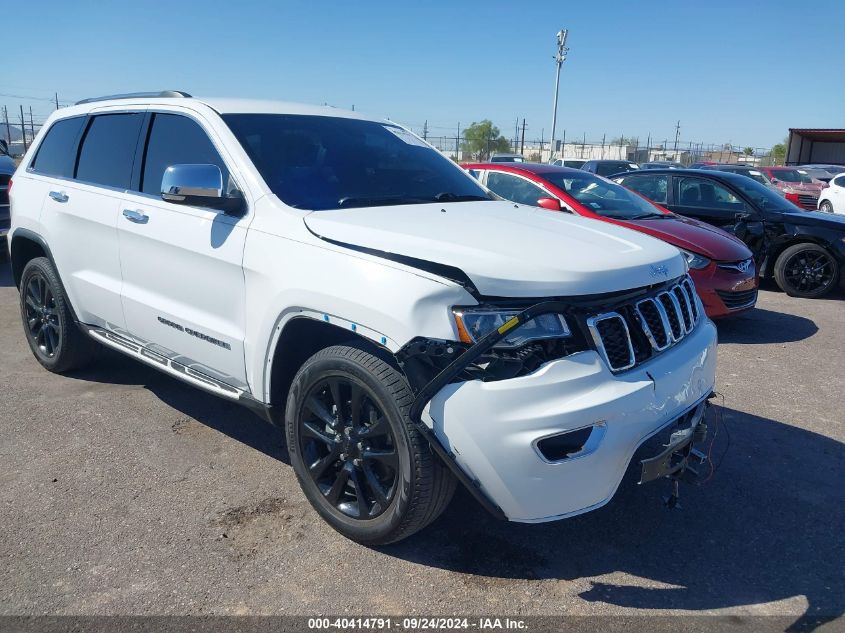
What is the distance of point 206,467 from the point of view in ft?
12.5

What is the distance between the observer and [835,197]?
15.9 metres

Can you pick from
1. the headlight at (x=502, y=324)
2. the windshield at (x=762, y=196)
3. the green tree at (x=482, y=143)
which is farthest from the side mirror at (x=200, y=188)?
the green tree at (x=482, y=143)

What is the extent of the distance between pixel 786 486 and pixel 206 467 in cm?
310

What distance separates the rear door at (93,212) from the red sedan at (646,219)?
10.8ft

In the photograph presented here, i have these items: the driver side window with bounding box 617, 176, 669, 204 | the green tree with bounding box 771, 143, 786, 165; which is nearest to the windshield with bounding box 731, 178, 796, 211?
the driver side window with bounding box 617, 176, 669, 204

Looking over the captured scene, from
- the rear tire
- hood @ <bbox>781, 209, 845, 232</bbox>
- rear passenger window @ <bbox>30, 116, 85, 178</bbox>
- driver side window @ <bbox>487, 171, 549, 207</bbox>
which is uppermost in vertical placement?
rear passenger window @ <bbox>30, 116, 85, 178</bbox>

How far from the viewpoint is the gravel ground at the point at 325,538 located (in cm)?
275

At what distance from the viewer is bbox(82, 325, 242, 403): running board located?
3536 mm

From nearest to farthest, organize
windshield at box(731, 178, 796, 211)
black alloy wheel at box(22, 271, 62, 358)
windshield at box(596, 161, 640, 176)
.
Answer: black alloy wheel at box(22, 271, 62, 358)
windshield at box(731, 178, 796, 211)
windshield at box(596, 161, 640, 176)

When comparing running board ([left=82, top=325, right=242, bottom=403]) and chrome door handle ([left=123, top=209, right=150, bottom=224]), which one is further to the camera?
chrome door handle ([left=123, top=209, right=150, bottom=224])

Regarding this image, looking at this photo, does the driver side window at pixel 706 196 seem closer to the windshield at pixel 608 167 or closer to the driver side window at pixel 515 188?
the driver side window at pixel 515 188

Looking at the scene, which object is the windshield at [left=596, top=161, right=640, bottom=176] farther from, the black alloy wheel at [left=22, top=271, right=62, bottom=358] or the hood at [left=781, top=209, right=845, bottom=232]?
the black alloy wheel at [left=22, top=271, right=62, bottom=358]

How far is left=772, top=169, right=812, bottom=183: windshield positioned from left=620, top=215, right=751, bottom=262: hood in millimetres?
17198

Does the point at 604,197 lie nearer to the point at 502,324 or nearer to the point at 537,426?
the point at 502,324
